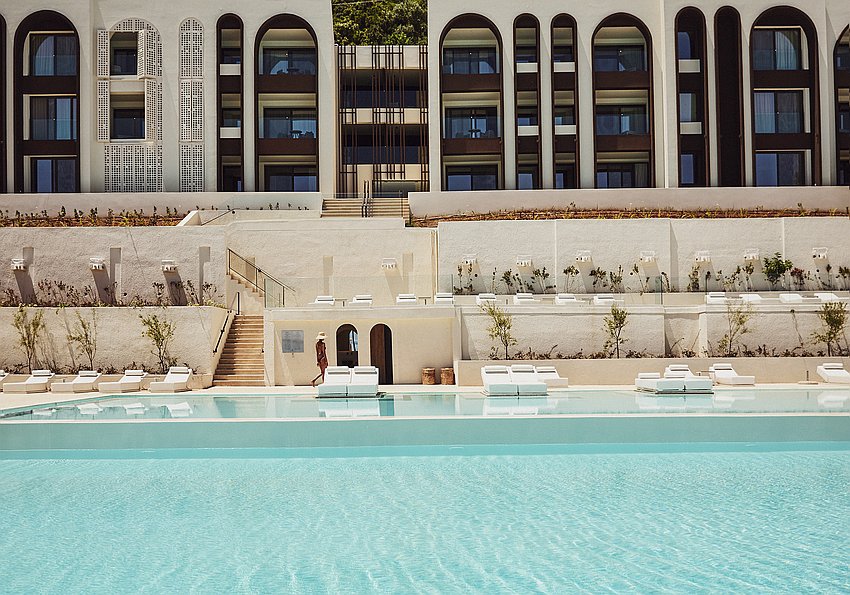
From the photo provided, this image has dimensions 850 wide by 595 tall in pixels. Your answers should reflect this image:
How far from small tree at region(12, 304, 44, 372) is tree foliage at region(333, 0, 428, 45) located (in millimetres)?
30225

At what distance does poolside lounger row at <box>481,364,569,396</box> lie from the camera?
63.0ft

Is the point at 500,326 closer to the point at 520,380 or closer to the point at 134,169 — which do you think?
the point at 520,380

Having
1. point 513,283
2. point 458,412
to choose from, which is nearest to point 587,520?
point 458,412

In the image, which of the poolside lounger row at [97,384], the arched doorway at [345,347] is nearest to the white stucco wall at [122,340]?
the poolside lounger row at [97,384]

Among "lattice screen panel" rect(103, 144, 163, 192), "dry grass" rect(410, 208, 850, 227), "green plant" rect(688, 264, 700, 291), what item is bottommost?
"green plant" rect(688, 264, 700, 291)

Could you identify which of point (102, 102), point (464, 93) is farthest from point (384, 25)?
point (102, 102)

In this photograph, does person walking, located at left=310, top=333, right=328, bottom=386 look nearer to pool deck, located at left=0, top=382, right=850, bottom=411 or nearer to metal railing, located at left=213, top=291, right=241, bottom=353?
pool deck, located at left=0, top=382, right=850, bottom=411

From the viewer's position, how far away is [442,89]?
4047 centimetres

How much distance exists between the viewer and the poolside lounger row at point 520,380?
755 inches

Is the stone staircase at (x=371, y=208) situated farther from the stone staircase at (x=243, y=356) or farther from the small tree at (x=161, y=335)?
the small tree at (x=161, y=335)

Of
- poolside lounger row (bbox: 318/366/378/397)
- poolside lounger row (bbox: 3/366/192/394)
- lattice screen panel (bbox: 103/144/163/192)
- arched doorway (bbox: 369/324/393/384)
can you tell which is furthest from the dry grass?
poolside lounger row (bbox: 318/366/378/397)

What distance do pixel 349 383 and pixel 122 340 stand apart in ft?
29.0

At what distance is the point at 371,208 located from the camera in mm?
37062

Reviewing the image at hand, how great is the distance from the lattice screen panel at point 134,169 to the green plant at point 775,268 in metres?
25.3
